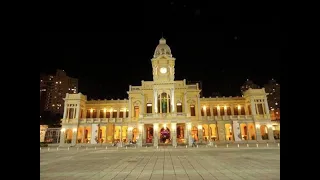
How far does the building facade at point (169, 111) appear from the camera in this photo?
54.8 metres

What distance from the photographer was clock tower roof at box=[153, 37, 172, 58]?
5901 cm

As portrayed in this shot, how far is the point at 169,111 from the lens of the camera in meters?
53.1

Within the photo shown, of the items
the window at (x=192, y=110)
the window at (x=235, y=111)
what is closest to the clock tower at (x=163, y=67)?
the window at (x=192, y=110)

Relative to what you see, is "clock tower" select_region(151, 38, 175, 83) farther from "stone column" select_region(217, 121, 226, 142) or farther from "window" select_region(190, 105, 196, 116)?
"stone column" select_region(217, 121, 226, 142)

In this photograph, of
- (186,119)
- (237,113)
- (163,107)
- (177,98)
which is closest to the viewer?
(186,119)

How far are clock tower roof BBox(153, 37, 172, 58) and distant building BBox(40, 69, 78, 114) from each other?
8644 cm

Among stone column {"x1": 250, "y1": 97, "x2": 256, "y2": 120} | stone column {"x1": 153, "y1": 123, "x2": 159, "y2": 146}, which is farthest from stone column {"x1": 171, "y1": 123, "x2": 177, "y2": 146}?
stone column {"x1": 250, "y1": 97, "x2": 256, "y2": 120}

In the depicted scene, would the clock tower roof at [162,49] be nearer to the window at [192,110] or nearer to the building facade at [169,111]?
the building facade at [169,111]

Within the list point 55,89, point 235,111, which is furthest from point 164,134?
point 55,89
